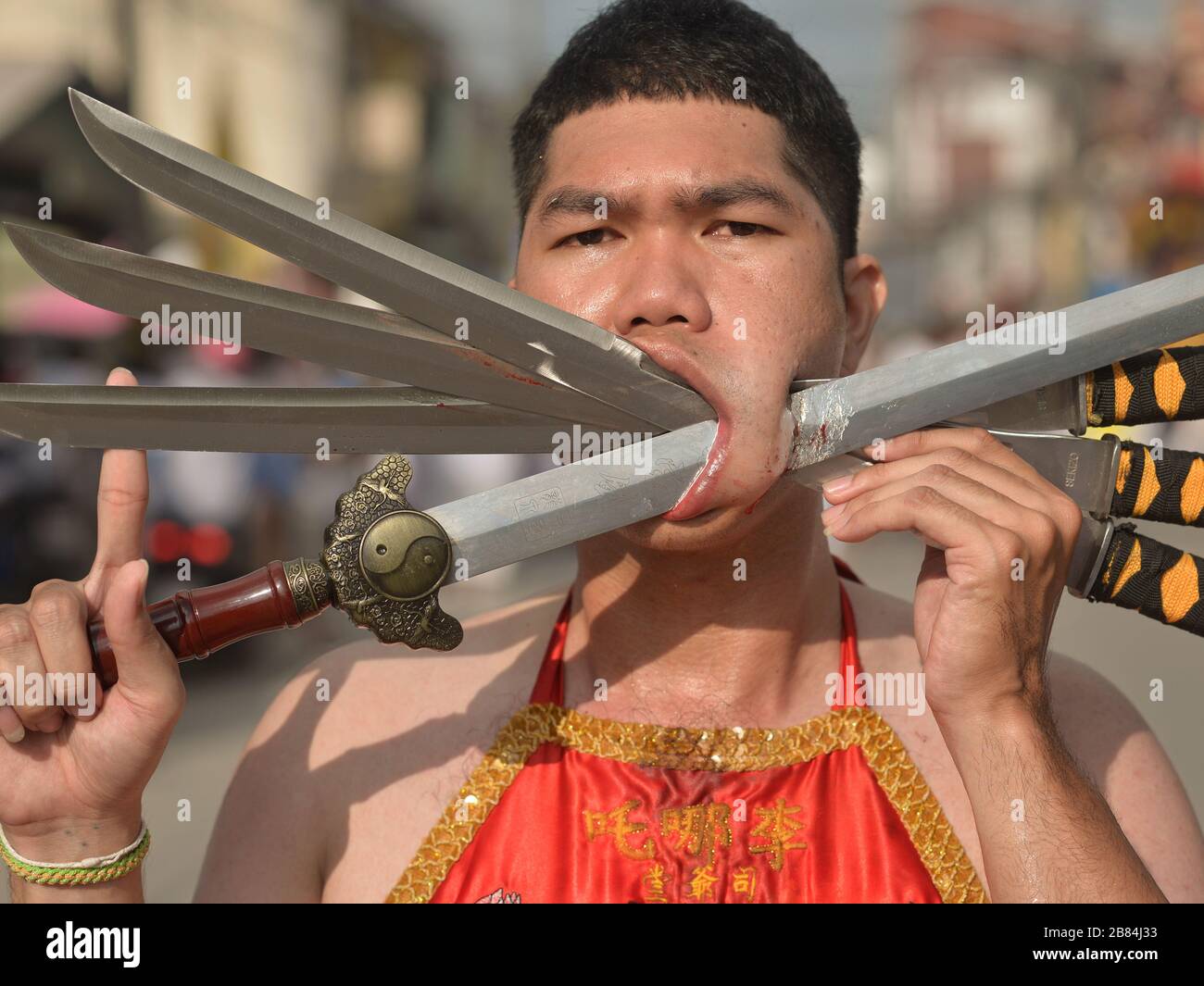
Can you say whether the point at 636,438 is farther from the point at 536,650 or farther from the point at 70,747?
the point at 70,747

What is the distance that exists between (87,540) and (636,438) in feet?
25.9

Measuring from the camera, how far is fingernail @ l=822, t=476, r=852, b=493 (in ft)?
6.42

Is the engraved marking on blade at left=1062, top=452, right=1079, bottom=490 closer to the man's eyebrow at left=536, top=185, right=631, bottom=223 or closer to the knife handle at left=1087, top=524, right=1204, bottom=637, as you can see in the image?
the knife handle at left=1087, top=524, right=1204, bottom=637

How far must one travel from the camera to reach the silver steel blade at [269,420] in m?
1.81

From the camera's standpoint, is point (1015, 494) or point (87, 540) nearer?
point (1015, 494)

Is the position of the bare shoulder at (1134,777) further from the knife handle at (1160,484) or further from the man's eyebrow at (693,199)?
the man's eyebrow at (693,199)

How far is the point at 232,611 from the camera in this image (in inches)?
72.5

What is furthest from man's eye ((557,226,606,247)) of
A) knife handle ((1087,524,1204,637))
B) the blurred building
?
the blurred building

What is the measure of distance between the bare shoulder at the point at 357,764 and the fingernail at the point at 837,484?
0.88m

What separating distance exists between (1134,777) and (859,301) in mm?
1081

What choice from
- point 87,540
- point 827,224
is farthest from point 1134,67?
point 827,224

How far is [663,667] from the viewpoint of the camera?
2.53m

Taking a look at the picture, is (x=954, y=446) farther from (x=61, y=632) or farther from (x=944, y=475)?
(x=61, y=632)

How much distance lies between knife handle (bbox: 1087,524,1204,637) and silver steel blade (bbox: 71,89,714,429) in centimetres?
68
